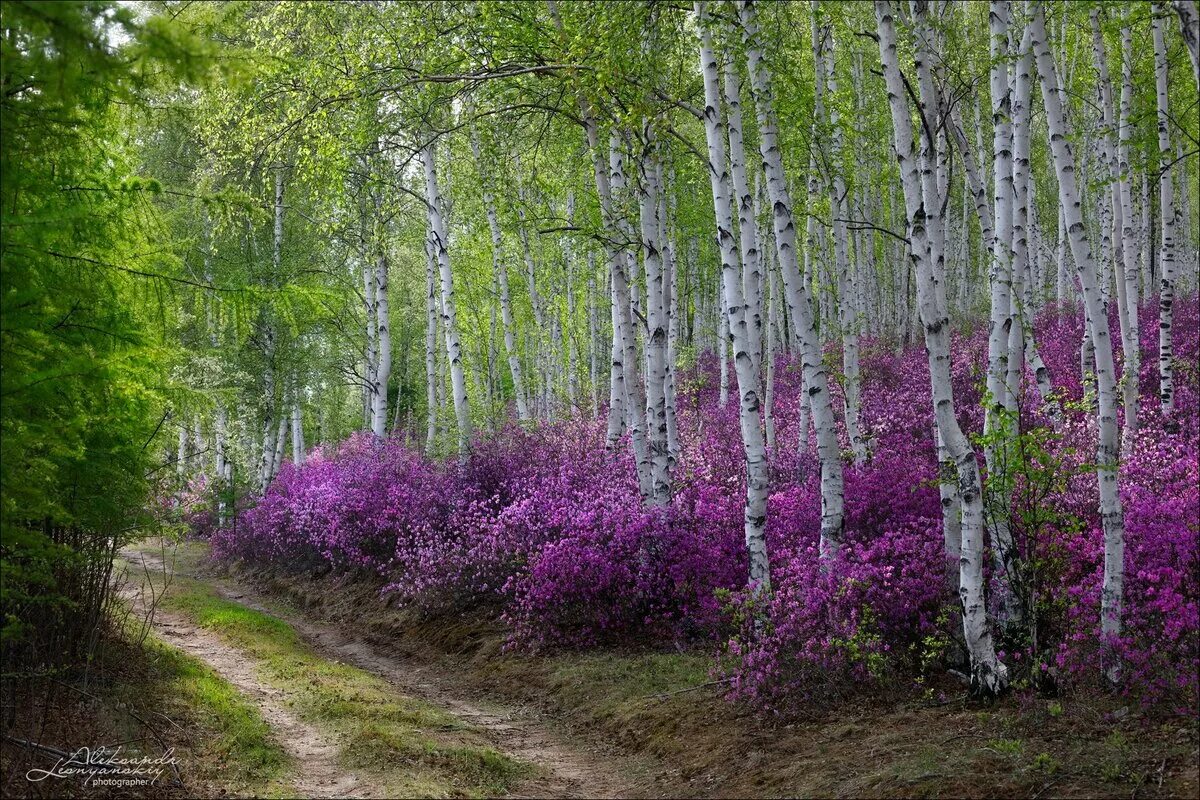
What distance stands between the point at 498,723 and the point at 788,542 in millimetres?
3701

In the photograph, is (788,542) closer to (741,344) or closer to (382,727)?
(741,344)

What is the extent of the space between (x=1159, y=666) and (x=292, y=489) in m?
17.1

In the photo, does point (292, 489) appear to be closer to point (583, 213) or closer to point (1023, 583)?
point (583, 213)

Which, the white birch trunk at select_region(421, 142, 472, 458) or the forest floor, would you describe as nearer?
the forest floor

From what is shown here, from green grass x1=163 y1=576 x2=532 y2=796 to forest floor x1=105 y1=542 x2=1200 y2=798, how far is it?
20 millimetres

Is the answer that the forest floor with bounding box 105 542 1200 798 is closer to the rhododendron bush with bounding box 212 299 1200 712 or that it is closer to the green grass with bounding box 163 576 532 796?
the green grass with bounding box 163 576 532 796

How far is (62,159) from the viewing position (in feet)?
20.0

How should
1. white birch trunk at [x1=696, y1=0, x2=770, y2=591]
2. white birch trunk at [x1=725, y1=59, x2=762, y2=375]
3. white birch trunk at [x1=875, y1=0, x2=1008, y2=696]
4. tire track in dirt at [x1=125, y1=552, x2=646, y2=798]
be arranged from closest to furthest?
white birch trunk at [x1=875, y1=0, x2=1008, y2=696]
tire track in dirt at [x1=125, y1=552, x2=646, y2=798]
white birch trunk at [x1=696, y1=0, x2=770, y2=591]
white birch trunk at [x1=725, y1=59, x2=762, y2=375]

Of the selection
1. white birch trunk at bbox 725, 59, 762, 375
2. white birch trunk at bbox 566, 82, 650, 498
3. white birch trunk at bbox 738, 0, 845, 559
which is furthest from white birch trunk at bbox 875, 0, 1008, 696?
white birch trunk at bbox 566, 82, 650, 498

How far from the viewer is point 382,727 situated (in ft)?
24.3

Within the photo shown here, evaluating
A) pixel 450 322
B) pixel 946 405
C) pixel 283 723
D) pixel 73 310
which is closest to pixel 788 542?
pixel 946 405

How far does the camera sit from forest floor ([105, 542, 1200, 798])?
519cm

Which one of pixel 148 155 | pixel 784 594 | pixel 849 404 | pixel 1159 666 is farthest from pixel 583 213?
pixel 148 155

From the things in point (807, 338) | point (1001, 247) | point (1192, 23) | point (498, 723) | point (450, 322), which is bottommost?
point (498, 723)
